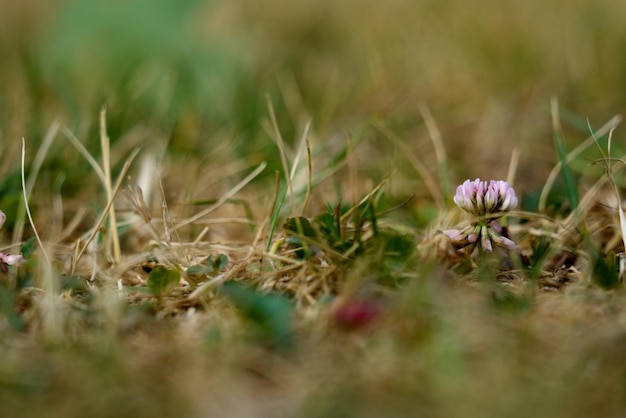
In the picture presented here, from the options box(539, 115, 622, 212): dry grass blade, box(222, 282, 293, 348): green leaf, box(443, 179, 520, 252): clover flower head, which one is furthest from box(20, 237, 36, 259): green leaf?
box(539, 115, 622, 212): dry grass blade

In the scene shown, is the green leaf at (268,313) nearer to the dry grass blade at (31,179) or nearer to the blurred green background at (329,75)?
the dry grass blade at (31,179)

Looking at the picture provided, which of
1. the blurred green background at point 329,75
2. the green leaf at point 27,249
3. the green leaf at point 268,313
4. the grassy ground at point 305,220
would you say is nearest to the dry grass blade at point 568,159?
the grassy ground at point 305,220

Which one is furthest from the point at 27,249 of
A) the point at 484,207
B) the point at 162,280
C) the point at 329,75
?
the point at 329,75

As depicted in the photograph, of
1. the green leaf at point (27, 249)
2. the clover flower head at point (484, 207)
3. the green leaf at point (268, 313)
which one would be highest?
the clover flower head at point (484, 207)

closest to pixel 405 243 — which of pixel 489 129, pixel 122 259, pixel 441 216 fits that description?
pixel 441 216

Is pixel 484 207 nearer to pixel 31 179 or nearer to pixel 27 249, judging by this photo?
pixel 27 249

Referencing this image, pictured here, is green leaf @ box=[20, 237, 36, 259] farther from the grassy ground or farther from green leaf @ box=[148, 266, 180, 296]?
green leaf @ box=[148, 266, 180, 296]

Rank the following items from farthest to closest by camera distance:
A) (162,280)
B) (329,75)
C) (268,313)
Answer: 1. (329,75)
2. (162,280)
3. (268,313)
